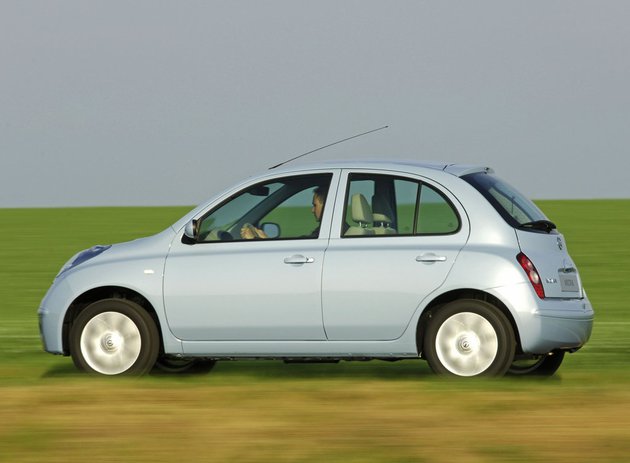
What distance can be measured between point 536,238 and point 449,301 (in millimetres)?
730

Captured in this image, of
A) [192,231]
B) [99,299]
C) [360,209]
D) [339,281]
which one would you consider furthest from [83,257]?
[360,209]

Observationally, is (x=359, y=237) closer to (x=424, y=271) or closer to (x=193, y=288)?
(x=424, y=271)

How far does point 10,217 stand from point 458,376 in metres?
53.9

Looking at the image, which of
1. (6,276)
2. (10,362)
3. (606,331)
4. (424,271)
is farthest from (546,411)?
(6,276)

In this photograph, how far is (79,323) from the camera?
10109mm

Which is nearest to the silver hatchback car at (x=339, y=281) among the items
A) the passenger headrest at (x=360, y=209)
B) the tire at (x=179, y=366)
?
the passenger headrest at (x=360, y=209)

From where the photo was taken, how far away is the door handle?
9.80 metres

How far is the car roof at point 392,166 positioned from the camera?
10.0m

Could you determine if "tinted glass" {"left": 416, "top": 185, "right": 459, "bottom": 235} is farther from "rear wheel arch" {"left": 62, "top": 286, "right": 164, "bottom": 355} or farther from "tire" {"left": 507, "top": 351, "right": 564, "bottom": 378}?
"rear wheel arch" {"left": 62, "top": 286, "right": 164, "bottom": 355}

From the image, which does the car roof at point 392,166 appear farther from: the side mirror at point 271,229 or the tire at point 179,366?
the tire at point 179,366

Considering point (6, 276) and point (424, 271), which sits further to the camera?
point (6, 276)

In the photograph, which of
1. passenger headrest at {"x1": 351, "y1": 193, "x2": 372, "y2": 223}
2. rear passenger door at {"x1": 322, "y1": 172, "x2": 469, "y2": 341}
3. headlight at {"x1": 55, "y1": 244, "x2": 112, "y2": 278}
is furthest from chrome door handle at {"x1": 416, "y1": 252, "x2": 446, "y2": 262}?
headlight at {"x1": 55, "y1": 244, "x2": 112, "y2": 278}

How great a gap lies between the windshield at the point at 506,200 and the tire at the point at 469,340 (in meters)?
0.66

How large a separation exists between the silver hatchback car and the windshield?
2cm
